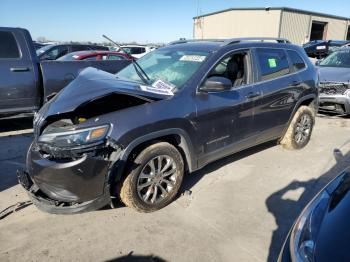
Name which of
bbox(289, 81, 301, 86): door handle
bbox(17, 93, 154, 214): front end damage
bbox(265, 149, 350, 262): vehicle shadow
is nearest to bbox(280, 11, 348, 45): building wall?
bbox(289, 81, 301, 86): door handle

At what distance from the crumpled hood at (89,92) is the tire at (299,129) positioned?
8.92ft

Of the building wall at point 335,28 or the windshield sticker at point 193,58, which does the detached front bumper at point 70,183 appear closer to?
the windshield sticker at point 193,58

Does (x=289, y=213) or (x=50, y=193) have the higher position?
(x=50, y=193)

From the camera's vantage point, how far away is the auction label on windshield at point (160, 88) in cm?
355

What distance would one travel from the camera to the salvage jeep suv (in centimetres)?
305

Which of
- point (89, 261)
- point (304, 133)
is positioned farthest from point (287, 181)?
point (89, 261)

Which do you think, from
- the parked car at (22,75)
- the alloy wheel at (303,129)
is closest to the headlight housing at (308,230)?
the alloy wheel at (303,129)

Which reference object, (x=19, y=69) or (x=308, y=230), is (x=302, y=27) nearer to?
(x=19, y=69)

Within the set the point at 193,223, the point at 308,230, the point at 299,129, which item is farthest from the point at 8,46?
the point at 308,230

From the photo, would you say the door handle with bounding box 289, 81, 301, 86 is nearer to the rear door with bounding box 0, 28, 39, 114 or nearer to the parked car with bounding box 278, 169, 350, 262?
the parked car with bounding box 278, 169, 350, 262

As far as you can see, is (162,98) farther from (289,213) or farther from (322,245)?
(322,245)

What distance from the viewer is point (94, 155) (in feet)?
9.89

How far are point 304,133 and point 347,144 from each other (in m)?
1.01

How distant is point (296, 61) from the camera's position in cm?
534
